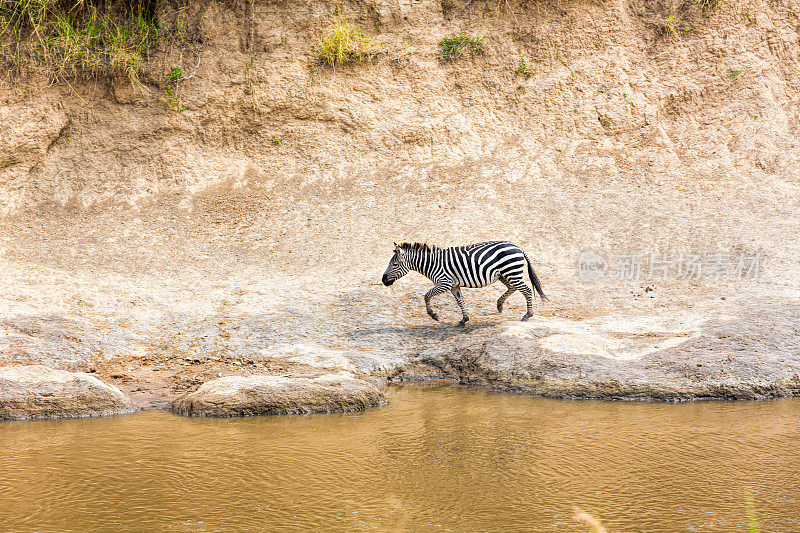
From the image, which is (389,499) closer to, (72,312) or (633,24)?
(72,312)

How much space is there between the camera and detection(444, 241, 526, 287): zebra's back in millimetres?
11219

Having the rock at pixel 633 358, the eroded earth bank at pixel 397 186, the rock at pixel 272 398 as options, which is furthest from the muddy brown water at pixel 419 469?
the eroded earth bank at pixel 397 186

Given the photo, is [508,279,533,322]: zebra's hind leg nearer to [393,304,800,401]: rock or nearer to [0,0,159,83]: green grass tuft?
[393,304,800,401]: rock

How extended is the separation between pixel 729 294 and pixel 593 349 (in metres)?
4.07

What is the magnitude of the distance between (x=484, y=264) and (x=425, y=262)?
0.97m

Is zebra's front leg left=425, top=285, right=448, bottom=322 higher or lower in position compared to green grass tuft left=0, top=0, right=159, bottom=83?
lower

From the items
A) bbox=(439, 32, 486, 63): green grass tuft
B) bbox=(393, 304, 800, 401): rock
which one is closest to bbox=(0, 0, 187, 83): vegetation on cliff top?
bbox=(439, 32, 486, 63): green grass tuft

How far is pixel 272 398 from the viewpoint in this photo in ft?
26.4

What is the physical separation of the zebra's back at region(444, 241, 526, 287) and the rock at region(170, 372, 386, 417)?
134 inches

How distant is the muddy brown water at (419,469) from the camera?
5199 mm

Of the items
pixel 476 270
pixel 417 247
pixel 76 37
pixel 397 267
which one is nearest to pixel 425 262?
pixel 417 247

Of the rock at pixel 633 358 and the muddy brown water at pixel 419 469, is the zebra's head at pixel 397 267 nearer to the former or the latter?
the rock at pixel 633 358

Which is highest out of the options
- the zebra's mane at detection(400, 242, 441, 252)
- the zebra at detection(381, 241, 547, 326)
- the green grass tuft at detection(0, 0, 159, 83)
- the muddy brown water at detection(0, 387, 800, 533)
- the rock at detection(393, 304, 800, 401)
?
the green grass tuft at detection(0, 0, 159, 83)

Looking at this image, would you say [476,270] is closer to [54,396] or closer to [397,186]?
[397,186]
